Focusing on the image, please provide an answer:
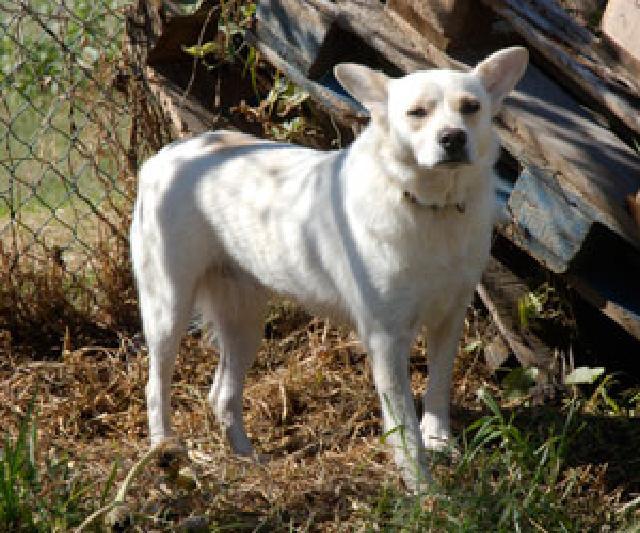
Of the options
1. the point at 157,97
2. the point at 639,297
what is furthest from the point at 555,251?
the point at 157,97

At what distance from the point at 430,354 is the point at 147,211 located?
3.65 feet

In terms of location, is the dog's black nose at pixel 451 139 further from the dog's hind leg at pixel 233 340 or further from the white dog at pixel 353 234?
the dog's hind leg at pixel 233 340

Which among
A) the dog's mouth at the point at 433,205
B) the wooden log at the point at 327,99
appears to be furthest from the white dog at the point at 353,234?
the wooden log at the point at 327,99

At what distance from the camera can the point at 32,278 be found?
5664 mm

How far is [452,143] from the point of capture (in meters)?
3.86

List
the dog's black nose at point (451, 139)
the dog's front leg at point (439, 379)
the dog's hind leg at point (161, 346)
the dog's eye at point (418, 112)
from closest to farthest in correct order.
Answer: the dog's black nose at point (451, 139)
the dog's eye at point (418, 112)
the dog's front leg at point (439, 379)
the dog's hind leg at point (161, 346)

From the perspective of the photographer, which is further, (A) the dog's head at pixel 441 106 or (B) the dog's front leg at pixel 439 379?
(B) the dog's front leg at pixel 439 379

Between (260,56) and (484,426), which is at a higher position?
(260,56)

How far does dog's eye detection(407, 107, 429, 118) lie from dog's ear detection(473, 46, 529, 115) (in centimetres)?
24

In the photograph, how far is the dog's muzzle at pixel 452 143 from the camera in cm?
386

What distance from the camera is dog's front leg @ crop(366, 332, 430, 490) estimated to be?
4.14 meters

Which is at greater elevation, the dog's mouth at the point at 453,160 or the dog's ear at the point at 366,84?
the dog's ear at the point at 366,84

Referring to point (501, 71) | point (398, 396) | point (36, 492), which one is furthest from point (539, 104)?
point (36, 492)

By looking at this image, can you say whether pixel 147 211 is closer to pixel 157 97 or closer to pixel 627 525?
pixel 157 97
